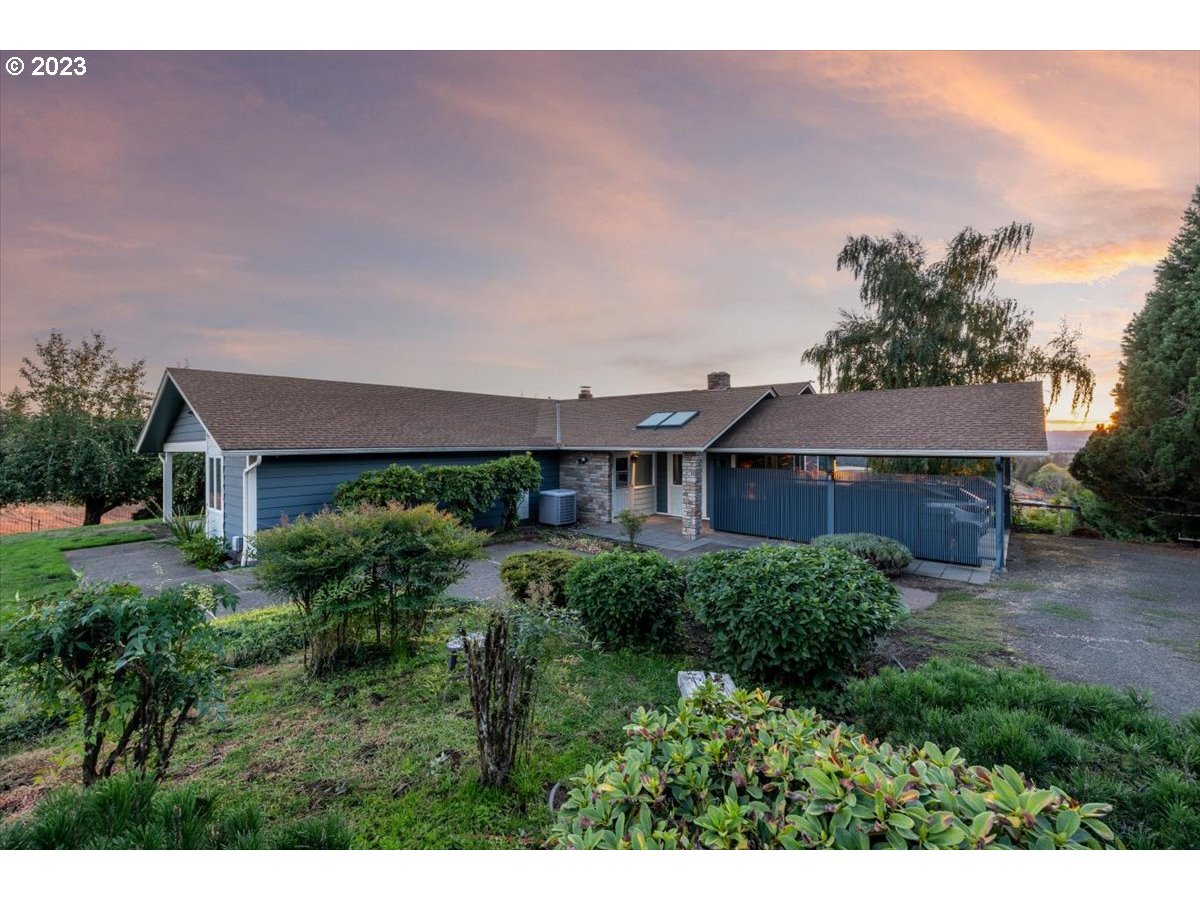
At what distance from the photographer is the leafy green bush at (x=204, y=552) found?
29.7 ft

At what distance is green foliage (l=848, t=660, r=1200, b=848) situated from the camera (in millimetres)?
1960

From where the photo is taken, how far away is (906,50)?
9.55ft

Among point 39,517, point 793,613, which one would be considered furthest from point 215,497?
point 793,613

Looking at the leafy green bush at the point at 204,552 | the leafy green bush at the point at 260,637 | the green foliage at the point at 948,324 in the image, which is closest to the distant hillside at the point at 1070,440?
the green foliage at the point at 948,324

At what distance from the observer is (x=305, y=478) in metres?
9.94

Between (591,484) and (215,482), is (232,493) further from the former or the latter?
(591,484)

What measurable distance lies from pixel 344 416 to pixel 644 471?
807cm

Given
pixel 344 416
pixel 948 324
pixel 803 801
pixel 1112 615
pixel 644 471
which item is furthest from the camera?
pixel 948 324

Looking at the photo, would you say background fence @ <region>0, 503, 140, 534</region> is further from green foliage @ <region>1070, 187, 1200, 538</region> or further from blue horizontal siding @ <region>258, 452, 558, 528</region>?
green foliage @ <region>1070, 187, 1200, 538</region>

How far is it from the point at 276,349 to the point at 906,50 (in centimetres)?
1279

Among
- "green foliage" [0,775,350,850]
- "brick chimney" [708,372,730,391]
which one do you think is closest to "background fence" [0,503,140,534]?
"green foliage" [0,775,350,850]

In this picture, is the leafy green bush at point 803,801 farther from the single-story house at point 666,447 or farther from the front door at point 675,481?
the front door at point 675,481

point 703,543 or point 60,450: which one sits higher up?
point 60,450
